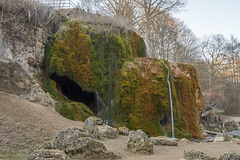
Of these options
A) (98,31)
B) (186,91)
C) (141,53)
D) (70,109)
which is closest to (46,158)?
(70,109)

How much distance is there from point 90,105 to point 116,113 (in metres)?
1.87

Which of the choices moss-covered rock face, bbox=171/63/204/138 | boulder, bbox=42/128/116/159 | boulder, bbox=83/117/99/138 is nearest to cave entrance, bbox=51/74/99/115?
boulder, bbox=83/117/99/138

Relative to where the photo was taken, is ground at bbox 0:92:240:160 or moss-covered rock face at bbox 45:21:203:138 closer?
ground at bbox 0:92:240:160

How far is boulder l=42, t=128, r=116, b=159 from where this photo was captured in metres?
4.02

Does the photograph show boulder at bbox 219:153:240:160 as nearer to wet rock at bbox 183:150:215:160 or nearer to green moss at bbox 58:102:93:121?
wet rock at bbox 183:150:215:160

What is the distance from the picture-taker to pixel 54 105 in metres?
8.40

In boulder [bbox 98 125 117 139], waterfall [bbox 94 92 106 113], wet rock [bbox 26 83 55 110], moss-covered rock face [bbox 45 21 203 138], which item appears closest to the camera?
boulder [bbox 98 125 117 139]

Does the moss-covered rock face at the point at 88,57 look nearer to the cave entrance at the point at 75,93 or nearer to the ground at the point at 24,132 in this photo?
the cave entrance at the point at 75,93

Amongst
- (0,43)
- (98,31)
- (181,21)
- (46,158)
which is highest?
(181,21)

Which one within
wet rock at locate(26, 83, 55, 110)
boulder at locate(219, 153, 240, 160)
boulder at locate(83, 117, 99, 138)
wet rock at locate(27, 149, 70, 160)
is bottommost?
boulder at locate(219, 153, 240, 160)

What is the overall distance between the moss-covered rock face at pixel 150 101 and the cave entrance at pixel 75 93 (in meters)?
1.42

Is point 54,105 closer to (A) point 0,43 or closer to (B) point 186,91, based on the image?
(A) point 0,43

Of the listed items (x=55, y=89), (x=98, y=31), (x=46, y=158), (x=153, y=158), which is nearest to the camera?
(x=46, y=158)

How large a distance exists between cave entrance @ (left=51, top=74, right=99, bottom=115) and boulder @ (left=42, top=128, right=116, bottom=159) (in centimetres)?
583
